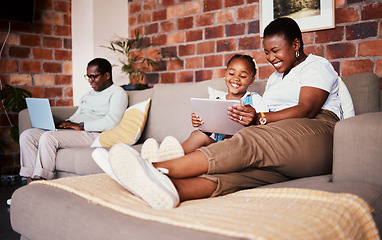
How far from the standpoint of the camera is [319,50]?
2682 mm

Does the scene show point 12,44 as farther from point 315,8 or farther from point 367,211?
point 367,211

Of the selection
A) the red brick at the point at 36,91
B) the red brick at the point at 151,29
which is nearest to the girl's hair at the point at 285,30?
the red brick at the point at 151,29

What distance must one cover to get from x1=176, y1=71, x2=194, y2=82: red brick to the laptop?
134 centimetres

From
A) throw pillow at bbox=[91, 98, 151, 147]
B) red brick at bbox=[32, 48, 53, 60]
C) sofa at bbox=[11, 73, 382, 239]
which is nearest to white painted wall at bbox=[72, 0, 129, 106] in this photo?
red brick at bbox=[32, 48, 53, 60]

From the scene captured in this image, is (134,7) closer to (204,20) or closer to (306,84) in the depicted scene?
(204,20)

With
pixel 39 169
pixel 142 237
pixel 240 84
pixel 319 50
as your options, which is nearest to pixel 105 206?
pixel 142 237

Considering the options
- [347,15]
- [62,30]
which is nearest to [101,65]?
[62,30]

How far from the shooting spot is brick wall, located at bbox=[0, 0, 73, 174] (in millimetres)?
3732

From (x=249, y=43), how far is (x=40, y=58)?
7.63 feet

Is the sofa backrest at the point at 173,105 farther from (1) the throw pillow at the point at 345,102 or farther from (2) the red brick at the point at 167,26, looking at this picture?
(2) the red brick at the point at 167,26

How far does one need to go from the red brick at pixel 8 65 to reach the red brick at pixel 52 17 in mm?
596

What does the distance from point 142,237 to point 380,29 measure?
225cm

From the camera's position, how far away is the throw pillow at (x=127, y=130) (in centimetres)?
260

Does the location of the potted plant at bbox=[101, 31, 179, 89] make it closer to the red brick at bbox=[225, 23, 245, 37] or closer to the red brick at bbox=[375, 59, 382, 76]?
the red brick at bbox=[225, 23, 245, 37]
